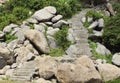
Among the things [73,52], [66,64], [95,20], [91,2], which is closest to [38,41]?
[73,52]

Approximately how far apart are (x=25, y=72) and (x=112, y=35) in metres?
Answer: 7.35

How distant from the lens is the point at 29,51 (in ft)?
77.1

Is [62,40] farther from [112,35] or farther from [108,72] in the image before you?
[108,72]

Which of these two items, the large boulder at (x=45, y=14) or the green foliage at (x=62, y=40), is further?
the large boulder at (x=45, y=14)

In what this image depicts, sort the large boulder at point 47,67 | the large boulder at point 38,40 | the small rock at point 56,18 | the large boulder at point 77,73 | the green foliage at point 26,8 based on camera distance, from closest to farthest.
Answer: the large boulder at point 77,73, the large boulder at point 47,67, the large boulder at point 38,40, the small rock at point 56,18, the green foliage at point 26,8

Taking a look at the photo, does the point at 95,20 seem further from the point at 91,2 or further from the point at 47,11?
the point at 91,2

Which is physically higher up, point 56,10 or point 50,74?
point 56,10

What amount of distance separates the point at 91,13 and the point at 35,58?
7.79m

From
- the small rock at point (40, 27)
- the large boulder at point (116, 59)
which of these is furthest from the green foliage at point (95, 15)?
the large boulder at point (116, 59)

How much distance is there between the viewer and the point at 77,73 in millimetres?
20281

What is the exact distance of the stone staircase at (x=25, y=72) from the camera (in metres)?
21.2

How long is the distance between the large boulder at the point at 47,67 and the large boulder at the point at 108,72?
2814mm

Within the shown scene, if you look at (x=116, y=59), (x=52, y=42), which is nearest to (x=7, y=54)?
(x=52, y=42)

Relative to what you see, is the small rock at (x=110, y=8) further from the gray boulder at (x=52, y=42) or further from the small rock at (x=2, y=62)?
the small rock at (x=2, y=62)
